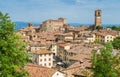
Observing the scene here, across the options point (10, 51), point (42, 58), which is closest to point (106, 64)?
point (10, 51)

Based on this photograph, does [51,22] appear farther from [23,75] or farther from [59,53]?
[23,75]

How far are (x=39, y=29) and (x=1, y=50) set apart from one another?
15941cm

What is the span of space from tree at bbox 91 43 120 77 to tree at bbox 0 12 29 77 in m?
6.88

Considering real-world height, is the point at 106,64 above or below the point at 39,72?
above

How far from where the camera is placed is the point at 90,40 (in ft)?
426

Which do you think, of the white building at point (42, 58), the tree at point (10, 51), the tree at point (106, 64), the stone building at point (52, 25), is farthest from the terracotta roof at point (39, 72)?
the stone building at point (52, 25)

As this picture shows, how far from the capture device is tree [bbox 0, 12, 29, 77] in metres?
24.7

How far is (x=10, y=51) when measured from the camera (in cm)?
2519

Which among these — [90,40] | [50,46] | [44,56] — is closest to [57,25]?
[90,40]

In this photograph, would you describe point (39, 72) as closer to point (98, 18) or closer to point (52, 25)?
point (98, 18)

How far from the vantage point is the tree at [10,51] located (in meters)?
24.7

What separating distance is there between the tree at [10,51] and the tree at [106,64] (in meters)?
6.88

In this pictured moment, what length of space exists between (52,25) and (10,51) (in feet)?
515

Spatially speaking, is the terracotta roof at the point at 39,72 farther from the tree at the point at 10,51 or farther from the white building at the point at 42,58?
the white building at the point at 42,58
